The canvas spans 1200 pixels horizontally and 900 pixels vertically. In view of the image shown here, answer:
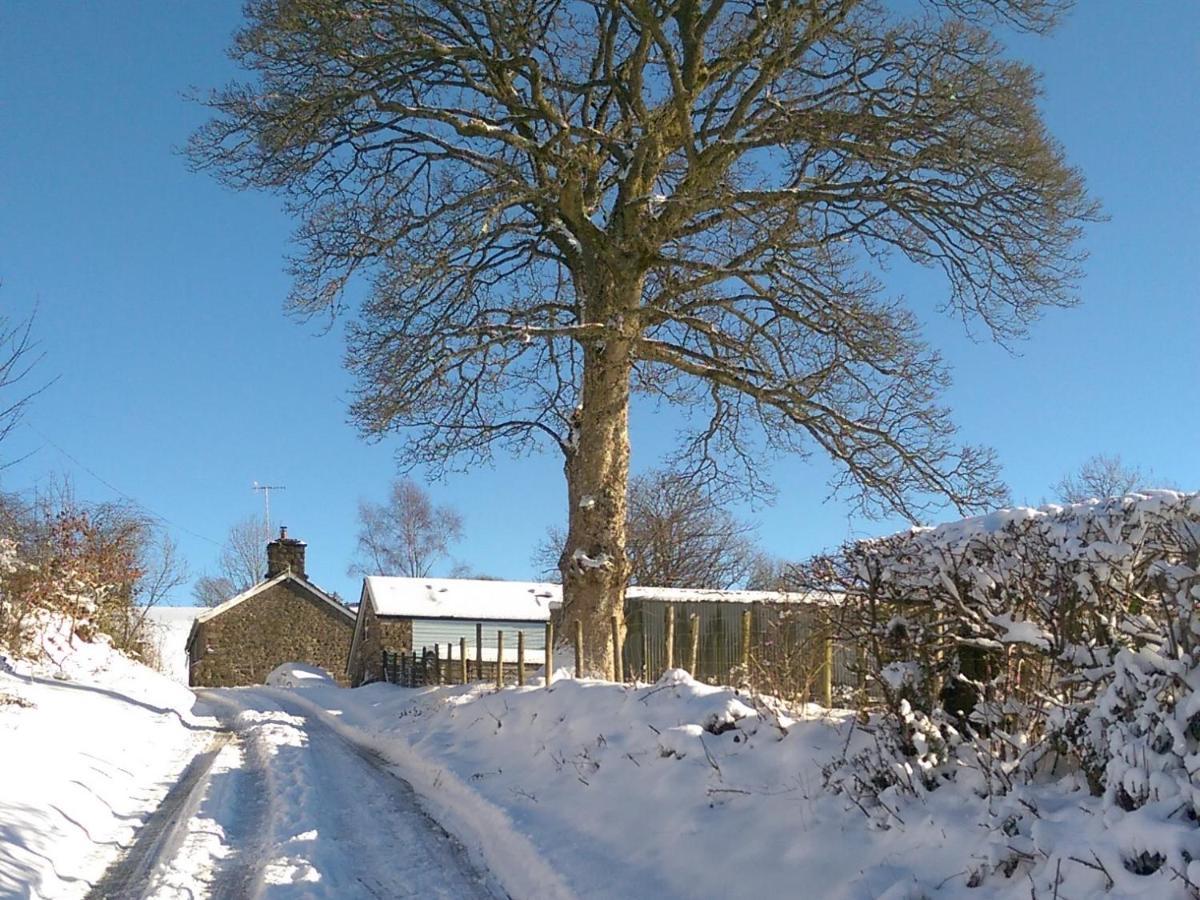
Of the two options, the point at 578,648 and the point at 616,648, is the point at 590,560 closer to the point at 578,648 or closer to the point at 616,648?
the point at 578,648

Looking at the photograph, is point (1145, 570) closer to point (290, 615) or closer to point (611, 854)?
point (611, 854)

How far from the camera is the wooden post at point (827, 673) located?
6.48 meters

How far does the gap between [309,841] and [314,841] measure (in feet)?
0.12

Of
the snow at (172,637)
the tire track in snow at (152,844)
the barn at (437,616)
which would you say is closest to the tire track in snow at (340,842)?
the tire track in snow at (152,844)

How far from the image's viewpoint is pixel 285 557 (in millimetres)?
49906

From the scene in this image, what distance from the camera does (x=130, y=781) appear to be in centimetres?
1076

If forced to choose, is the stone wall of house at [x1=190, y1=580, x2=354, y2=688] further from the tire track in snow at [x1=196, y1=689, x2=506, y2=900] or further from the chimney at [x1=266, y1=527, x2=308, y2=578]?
the tire track in snow at [x1=196, y1=689, x2=506, y2=900]

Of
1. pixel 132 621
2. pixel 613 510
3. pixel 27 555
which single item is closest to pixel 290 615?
pixel 132 621

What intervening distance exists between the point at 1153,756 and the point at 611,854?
12.1 feet

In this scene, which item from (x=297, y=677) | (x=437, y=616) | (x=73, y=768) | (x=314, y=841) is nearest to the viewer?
(x=314, y=841)

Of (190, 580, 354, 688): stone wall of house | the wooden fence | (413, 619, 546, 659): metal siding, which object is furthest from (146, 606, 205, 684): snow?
the wooden fence

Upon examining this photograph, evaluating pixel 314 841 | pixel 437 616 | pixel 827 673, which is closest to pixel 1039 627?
pixel 827 673

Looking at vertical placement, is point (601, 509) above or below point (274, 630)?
above

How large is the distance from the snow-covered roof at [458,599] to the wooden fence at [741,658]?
8258 millimetres
